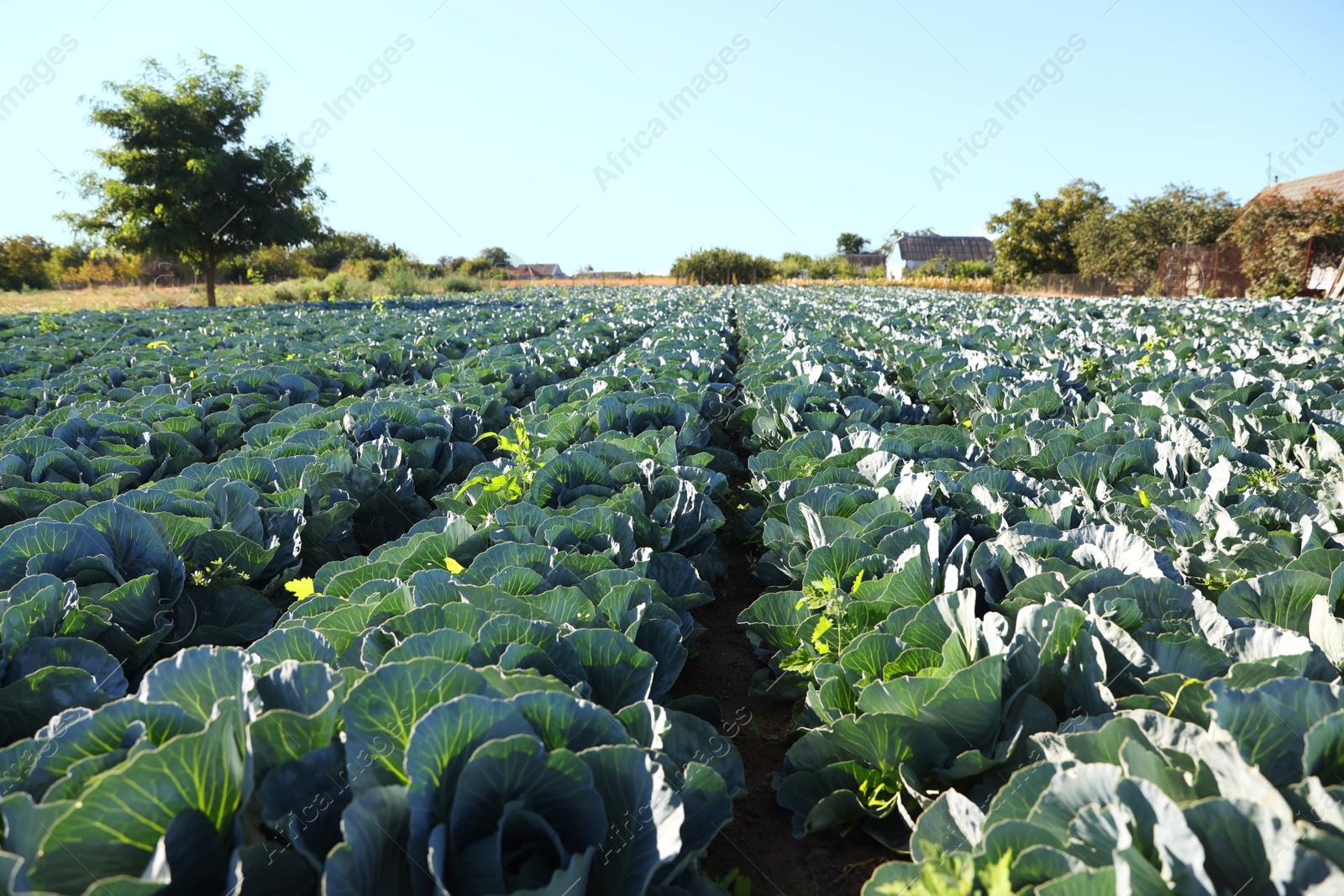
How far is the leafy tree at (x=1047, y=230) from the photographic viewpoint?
1577 inches

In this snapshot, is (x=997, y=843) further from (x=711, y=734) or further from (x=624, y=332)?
(x=624, y=332)

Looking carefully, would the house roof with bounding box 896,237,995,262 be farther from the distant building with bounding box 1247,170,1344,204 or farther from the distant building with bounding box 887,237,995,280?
the distant building with bounding box 1247,170,1344,204

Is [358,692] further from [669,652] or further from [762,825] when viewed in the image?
[762,825]

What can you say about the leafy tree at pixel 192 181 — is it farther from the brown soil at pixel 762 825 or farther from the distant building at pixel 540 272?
the distant building at pixel 540 272

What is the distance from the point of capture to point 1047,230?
40.3 m

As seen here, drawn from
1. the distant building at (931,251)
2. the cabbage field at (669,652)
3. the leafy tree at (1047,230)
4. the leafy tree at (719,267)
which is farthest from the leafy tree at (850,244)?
the cabbage field at (669,652)

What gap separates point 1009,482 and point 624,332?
34.0 feet

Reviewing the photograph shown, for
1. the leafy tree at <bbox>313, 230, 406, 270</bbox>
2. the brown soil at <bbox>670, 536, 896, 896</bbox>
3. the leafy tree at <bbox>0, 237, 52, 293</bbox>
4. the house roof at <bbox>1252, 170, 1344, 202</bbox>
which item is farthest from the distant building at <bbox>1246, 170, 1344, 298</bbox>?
the leafy tree at <bbox>0, 237, 52, 293</bbox>

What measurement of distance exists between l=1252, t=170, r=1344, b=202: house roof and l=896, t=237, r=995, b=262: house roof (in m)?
38.6

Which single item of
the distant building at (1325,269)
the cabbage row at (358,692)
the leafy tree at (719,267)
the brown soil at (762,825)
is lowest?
the brown soil at (762,825)

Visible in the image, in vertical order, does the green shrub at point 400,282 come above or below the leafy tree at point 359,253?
below

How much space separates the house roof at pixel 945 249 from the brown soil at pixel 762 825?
73.3m

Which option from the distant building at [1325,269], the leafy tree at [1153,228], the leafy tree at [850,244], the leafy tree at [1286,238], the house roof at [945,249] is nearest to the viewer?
the distant building at [1325,269]

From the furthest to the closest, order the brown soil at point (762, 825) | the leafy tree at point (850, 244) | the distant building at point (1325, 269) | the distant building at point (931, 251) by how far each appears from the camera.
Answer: the leafy tree at point (850, 244)
the distant building at point (931, 251)
the distant building at point (1325, 269)
the brown soil at point (762, 825)
